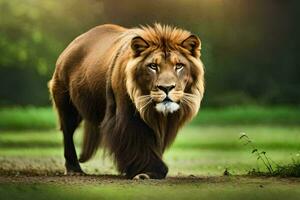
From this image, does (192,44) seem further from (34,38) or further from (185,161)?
(34,38)

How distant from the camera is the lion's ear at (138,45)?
6.16 meters

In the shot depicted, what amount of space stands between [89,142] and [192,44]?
1.30 metres

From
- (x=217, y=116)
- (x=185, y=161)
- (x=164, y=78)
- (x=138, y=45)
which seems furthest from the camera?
(x=217, y=116)

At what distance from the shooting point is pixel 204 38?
9.05 metres

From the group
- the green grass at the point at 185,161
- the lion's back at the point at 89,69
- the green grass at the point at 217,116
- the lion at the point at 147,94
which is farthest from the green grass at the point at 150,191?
the green grass at the point at 217,116

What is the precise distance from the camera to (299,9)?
29.2 ft

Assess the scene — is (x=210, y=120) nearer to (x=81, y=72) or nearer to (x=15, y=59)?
(x=15, y=59)

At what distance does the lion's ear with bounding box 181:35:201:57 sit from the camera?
244 inches

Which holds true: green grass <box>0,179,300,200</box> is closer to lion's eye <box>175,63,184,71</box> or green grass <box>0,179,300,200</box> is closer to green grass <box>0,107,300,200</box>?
green grass <box>0,107,300,200</box>

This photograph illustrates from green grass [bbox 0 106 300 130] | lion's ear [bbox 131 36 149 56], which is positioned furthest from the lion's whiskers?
green grass [bbox 0 106 300 130]

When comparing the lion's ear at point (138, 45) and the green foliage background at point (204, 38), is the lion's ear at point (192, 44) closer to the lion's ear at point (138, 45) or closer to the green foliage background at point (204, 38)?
the lion's ear at point (138, 45)

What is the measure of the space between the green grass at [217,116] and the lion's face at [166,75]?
9.45 feet

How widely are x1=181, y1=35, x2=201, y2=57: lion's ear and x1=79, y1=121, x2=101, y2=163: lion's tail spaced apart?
3.79ft

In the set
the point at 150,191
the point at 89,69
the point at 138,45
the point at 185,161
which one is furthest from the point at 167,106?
the point at 185,161
